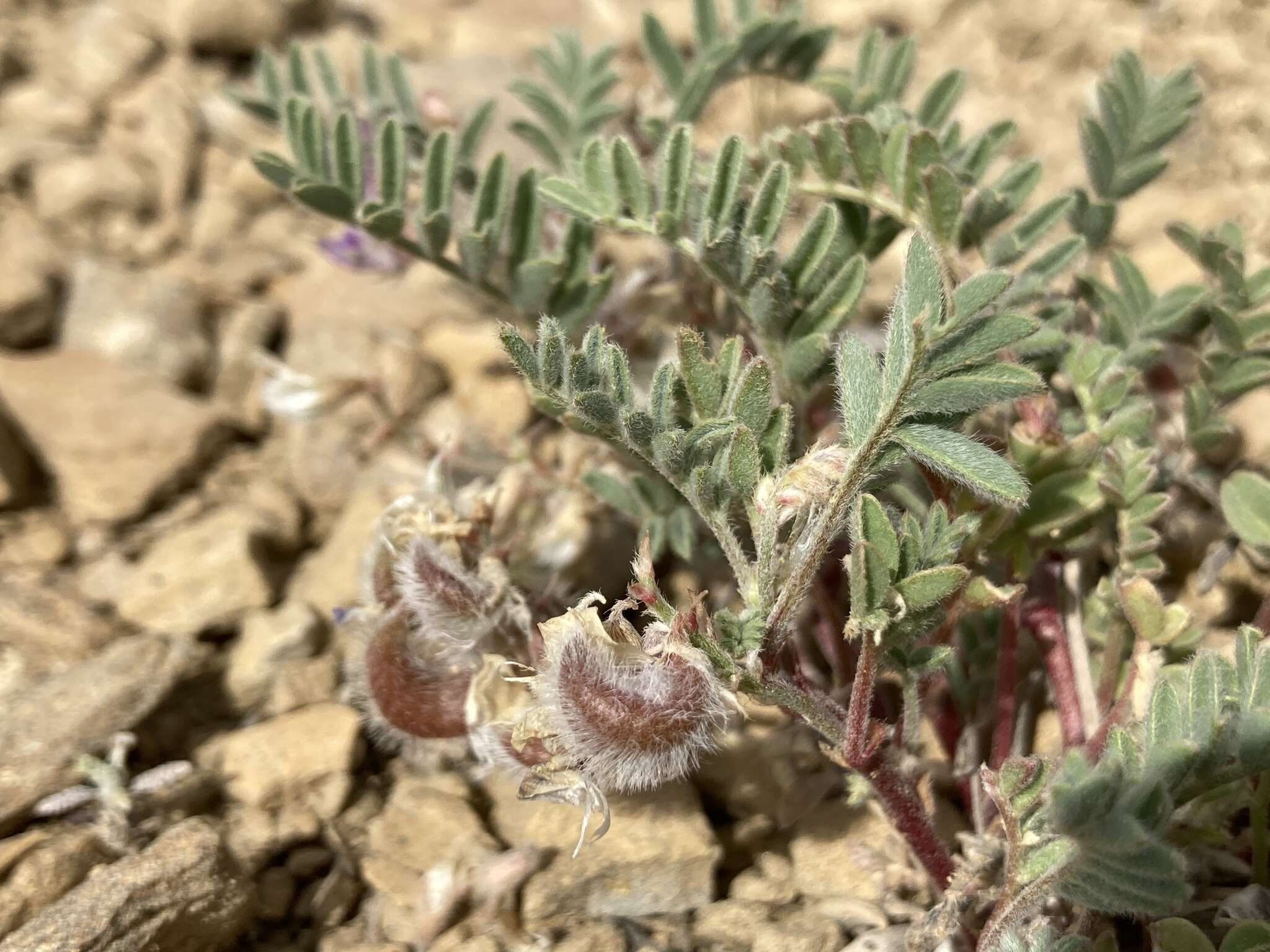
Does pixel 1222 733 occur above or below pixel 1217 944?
above

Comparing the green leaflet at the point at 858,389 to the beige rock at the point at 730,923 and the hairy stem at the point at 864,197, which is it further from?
the beige rock at the point at 730,923

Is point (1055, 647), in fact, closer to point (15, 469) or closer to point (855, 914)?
point (855, 914)

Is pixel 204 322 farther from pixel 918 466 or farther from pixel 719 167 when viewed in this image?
pixel 918 466

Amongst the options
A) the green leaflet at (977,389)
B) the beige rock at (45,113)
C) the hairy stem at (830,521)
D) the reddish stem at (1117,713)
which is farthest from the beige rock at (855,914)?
the beige rock at (45,113)

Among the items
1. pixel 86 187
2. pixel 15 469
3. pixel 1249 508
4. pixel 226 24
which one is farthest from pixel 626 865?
pixel 226 24

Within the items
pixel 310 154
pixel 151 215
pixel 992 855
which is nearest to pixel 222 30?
pixel 151 215

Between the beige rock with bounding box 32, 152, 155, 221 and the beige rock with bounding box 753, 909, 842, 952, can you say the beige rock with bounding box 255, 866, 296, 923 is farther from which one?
the beige rock with bounding box 32, 152, 155, 221

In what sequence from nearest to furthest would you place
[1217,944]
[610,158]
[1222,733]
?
[1222,733] → [1217,944] → [610,158]
